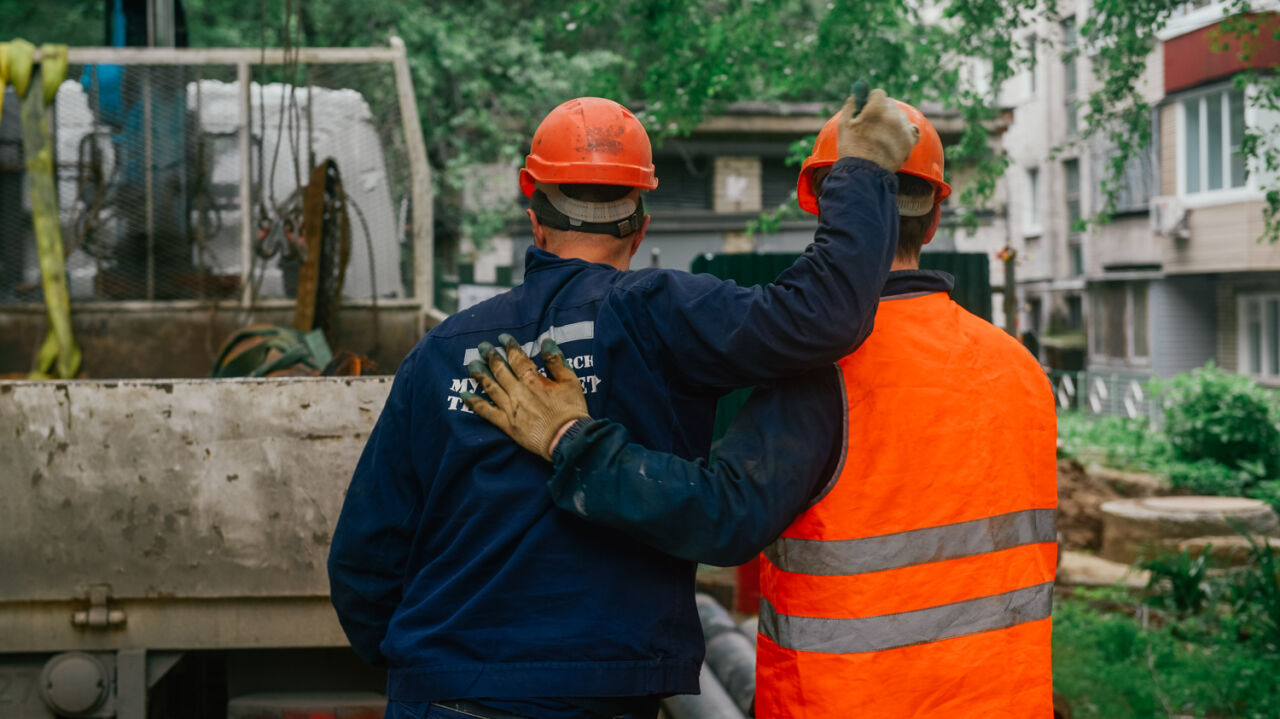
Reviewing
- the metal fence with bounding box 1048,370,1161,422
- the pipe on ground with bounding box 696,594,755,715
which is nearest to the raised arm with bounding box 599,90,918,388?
the pipe on ground with bounding box 696,594,755,715

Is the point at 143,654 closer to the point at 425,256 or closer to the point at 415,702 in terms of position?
the point at 415,702

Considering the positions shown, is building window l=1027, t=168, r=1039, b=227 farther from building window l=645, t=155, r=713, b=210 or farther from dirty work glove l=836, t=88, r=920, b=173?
dirty work glove l=836, t=88, r=920, b=173

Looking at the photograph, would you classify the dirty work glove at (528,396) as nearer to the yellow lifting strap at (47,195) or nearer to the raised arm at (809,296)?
the raised arm at (809,296)

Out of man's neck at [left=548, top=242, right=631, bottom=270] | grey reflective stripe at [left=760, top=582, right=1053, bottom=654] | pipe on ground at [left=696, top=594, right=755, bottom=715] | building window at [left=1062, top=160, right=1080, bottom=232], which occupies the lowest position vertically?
pipe on ground at [left=696, top=594, right=755, bottom=715]

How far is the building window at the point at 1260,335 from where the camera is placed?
18.6 metres

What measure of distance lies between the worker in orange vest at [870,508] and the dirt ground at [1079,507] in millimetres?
8157

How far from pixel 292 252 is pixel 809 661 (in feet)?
13.4

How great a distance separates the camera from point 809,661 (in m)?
2.00

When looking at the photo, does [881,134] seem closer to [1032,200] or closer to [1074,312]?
[1074,312]

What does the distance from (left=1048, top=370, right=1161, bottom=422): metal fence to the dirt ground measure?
6.98 m

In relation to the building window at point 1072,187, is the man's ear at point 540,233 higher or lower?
lower

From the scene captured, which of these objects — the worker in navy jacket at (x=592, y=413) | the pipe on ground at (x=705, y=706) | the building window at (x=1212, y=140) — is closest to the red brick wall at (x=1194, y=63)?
the building window at (x=1212, y=140)

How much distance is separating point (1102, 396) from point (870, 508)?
20023 mm

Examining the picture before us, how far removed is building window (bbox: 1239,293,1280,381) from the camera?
61.1ft
